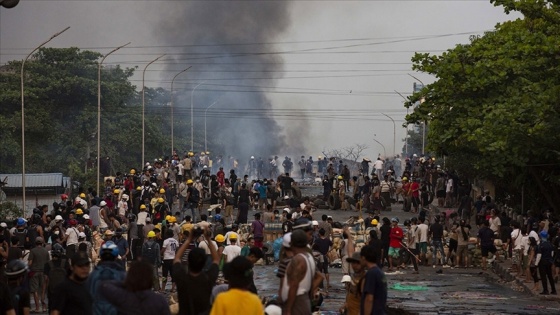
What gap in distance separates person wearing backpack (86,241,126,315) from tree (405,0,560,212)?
22116 mm

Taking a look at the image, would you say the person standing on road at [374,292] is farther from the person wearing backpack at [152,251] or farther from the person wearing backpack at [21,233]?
the person wearing backpack at [21,233]

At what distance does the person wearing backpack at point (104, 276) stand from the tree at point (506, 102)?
22.1 metres

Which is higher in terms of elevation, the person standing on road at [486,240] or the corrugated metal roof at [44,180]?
the corrugated metal roof at [44,180]

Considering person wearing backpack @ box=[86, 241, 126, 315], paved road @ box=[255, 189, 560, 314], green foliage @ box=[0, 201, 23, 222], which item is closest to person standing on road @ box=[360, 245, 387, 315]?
person wearing backpack @ box=[86, 241, 126, 315]

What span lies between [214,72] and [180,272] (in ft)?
313

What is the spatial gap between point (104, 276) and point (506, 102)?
25234mm

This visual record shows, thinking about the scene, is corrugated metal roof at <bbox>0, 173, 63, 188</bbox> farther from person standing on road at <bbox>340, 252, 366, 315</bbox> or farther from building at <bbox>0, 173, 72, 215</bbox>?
person standing on road at <bbox>340, 252, 366, 315</bbox>

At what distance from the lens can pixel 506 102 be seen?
119ft

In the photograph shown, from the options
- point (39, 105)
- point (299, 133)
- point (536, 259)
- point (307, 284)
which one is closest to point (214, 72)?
point (299, 133)

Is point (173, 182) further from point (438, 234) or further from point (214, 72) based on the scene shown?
point (214, 72)

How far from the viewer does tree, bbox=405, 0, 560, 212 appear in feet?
114

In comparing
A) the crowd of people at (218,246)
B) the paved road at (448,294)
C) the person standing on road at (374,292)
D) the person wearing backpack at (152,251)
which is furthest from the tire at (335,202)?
the person standing on road at (374,292)

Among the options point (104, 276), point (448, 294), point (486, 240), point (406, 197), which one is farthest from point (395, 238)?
point (104, 276)

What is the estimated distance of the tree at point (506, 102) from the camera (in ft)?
114
